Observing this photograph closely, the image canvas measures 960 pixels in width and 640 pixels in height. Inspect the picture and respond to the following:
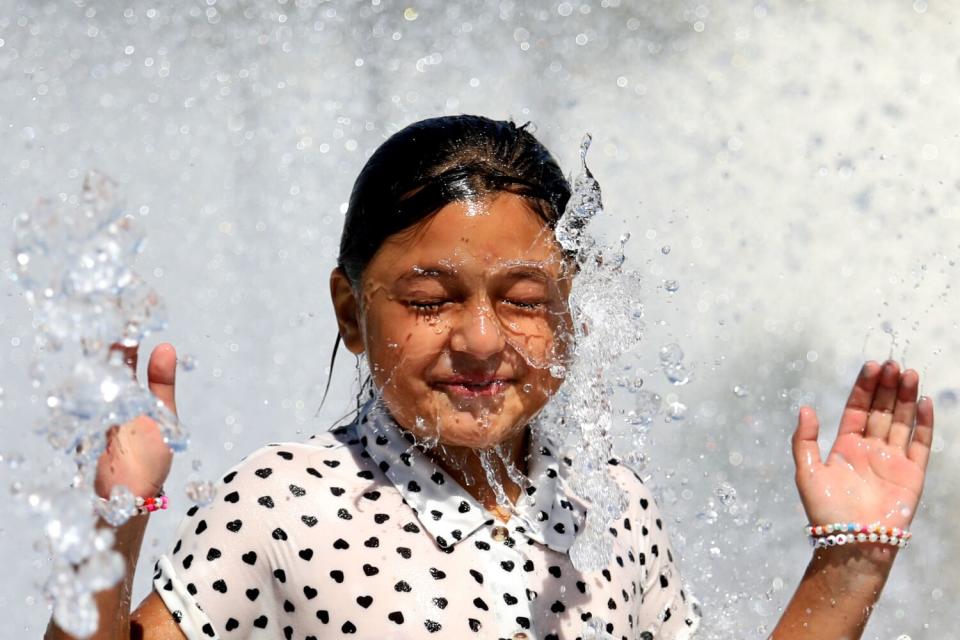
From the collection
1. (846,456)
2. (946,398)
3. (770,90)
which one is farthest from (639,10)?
(846,456)

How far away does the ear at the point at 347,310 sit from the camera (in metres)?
1.84

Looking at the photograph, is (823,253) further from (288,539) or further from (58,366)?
(288,539)

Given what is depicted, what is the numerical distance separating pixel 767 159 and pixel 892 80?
41cm

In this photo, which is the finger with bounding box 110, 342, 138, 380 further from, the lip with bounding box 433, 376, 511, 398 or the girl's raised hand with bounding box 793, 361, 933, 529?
the girl's raised hand with bounding box 793, 361, 933, 529

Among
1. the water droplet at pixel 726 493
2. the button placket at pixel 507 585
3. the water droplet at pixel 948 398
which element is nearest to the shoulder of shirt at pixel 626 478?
the button placket at pixel 507 585

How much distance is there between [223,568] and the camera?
166 centimetres

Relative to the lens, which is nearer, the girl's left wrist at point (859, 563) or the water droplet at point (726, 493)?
the girl's left wrist at point (859, 563)

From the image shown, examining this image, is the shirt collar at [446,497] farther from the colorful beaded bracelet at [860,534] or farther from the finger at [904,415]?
the finger at [904,415]

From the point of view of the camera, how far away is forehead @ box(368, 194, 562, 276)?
5.61ft

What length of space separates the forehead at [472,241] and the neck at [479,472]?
26 centimetres

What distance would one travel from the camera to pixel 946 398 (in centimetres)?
365

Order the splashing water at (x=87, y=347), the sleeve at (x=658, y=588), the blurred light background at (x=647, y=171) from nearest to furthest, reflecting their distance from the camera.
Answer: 1. the splashing water at (x=87, y=347)
2. the sleeve at (x=658, y=588)
3. the blurred light background at (x=647, y=171)

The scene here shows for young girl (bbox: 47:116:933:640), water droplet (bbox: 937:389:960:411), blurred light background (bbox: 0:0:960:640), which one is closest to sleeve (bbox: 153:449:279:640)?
young girl (bbox: 47:116:933:640)

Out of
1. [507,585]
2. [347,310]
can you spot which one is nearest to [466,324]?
[347,310]
